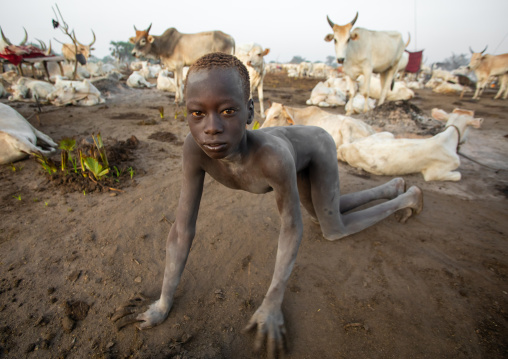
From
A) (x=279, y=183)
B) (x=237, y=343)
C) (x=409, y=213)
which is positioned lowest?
(x=237, y=343)

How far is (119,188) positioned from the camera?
3.02m

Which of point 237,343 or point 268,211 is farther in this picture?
point 268,211

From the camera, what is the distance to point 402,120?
5.44 metres

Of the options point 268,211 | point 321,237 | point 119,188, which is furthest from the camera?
point 119,188

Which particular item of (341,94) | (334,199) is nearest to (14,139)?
(334,199)

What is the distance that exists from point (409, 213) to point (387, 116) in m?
3.80

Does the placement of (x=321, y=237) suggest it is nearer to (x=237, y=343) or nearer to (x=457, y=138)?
(x=237, y=343)

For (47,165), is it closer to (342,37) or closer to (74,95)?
(74,95)

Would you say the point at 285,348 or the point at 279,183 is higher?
the point at 279,183

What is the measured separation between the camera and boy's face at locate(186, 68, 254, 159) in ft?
3.37

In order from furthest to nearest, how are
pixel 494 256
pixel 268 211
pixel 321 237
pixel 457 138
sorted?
pixel 457 138 → pixel 268 211 → pixel 321 237 → pixel 494 256

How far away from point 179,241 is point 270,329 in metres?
0.73

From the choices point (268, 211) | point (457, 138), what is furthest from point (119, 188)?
point (457, 138)

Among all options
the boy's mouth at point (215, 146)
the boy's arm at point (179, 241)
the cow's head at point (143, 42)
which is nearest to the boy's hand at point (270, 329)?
the boy's arm at point (179, 241)
